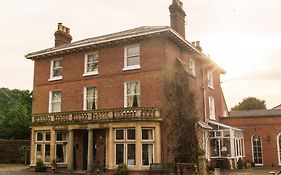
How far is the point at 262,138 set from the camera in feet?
101

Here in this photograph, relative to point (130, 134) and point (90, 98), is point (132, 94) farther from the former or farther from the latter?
point (90, 98)

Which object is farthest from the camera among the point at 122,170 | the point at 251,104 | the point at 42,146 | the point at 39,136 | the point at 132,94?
the point at 251,104

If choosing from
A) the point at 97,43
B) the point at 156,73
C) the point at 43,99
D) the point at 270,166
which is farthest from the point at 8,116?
the point at 270,166

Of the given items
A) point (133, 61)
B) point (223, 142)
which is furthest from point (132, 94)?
point (223, 142)

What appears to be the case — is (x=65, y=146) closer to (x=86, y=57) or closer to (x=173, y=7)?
(x=86, y=57)

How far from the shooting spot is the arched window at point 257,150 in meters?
30.7

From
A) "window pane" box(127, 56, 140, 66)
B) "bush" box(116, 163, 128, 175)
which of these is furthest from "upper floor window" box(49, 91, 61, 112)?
"bush" box(116, 163, 128, 175)

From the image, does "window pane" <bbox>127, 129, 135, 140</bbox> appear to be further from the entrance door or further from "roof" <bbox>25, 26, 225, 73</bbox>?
"roof" <bbox>25, 26, 225, 73</bbox>

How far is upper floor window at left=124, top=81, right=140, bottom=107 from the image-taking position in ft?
73.7

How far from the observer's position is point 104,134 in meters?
22.9

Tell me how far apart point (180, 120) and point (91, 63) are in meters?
8.00

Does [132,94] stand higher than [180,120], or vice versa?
[132,94]

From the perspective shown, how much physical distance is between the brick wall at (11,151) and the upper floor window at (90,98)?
11.1 metres

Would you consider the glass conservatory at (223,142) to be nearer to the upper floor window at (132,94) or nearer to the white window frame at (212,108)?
the white window frame at (212,108)
